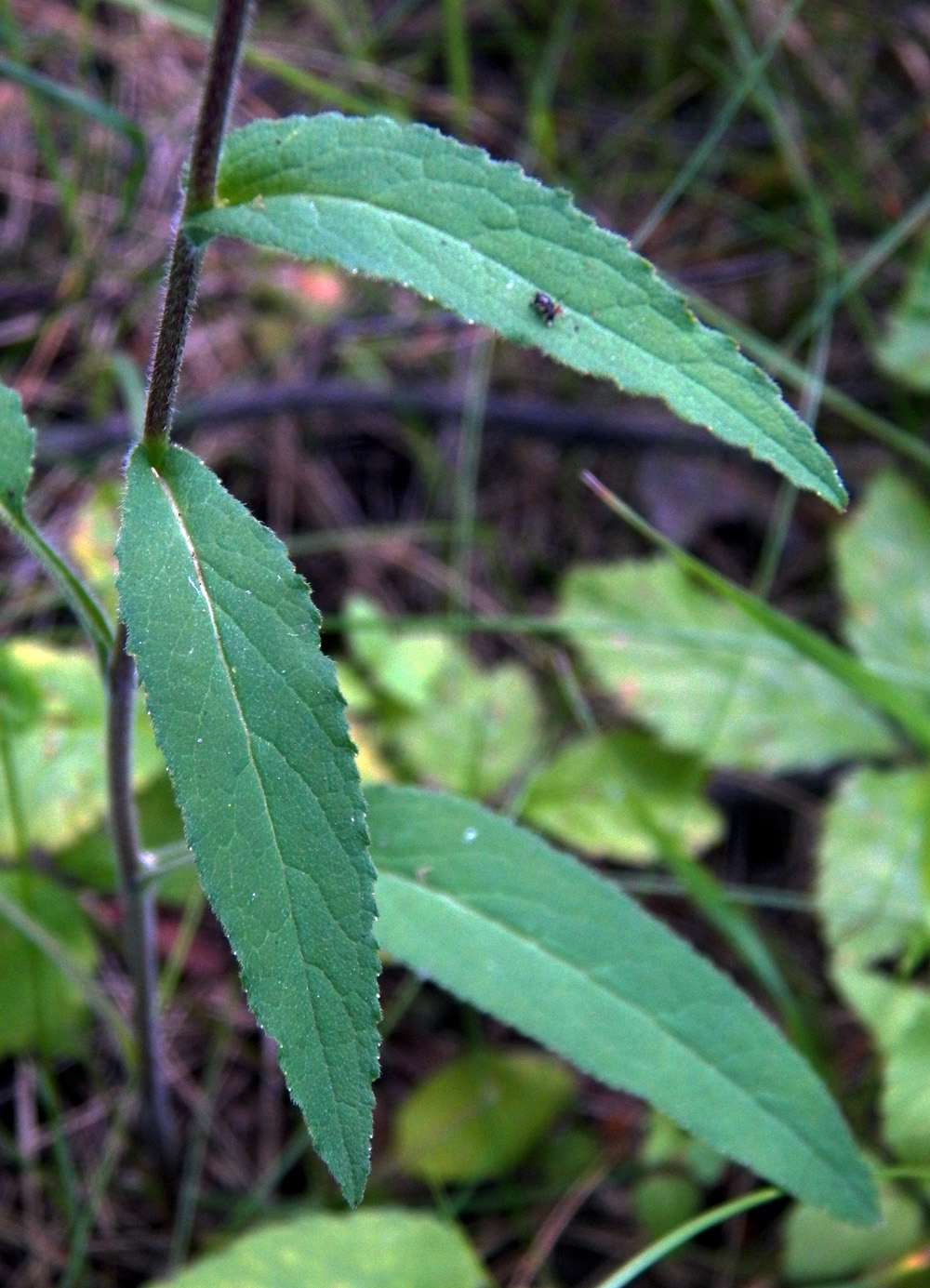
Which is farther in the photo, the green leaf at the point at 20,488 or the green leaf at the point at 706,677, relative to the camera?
the green leaf at the point at 706,677

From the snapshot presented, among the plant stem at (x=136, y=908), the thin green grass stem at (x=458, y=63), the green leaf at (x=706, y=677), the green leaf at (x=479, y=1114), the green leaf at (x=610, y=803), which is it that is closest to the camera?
the plant stem at (x=136, y=908)

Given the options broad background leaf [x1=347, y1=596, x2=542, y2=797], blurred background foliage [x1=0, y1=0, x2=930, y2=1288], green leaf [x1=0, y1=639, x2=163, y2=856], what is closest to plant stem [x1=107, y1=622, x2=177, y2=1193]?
blurred background foliage [x1=0, y1=0, x2=930, y2=1288]

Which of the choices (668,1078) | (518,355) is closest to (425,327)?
(518,355)

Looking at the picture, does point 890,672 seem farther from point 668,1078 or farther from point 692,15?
point 692,15

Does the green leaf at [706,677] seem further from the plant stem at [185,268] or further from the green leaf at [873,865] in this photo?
the plant stem at [185,268]

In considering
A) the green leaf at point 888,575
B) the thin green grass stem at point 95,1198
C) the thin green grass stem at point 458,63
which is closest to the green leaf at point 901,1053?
the green leaf at point 888,575

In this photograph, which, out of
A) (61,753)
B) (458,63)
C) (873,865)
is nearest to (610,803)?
(873,865)

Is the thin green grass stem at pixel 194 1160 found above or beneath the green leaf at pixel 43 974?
beneath
